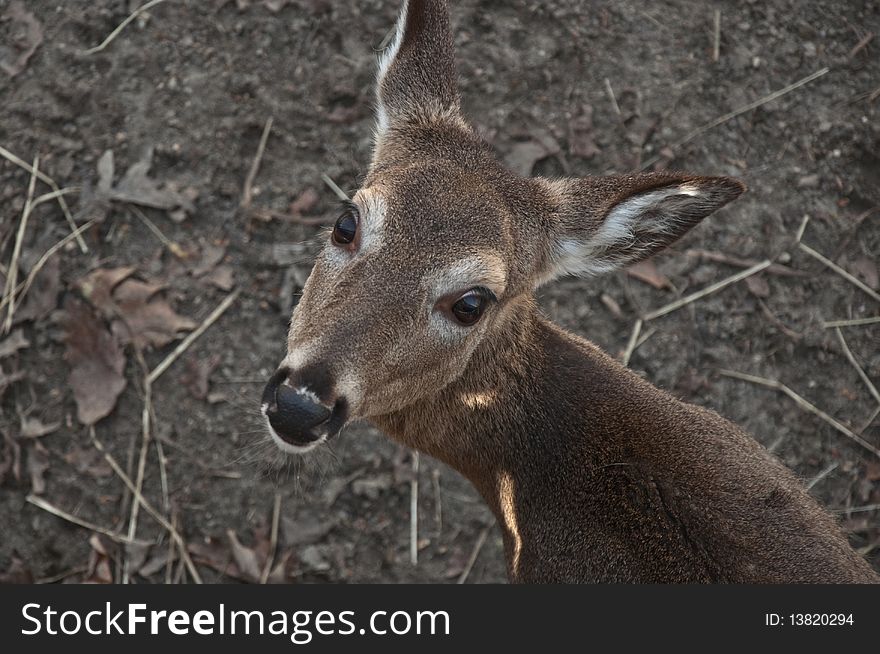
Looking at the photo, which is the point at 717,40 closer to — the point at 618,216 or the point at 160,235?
the point at 618,216

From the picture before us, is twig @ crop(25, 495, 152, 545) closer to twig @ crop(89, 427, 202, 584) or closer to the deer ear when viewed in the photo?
twig @ crop(89, 427, 202, 584)

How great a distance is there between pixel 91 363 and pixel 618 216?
12.7 feet

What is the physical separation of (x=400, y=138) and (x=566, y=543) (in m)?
2.29

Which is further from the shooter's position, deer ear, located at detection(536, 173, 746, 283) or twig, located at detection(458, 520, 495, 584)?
twig, located at detection(458, 520, 495, 584)

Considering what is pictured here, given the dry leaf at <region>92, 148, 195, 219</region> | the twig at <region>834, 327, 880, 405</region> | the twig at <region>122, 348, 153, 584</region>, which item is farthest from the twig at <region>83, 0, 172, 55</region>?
the twig at <region>834, 327, 880, 405</region>

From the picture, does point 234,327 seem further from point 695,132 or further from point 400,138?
point 695,132

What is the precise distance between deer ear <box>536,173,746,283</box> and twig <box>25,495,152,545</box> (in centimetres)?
350

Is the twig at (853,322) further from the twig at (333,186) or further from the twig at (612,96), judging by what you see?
the twig at (333,186)

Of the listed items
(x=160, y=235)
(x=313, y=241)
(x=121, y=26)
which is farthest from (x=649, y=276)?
(x=121, y=26)

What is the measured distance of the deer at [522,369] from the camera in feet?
13.5

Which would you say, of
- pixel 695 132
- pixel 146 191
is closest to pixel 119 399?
pixel 146 191

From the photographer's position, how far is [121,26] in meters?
6.84

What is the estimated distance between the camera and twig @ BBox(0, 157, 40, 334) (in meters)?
6.42

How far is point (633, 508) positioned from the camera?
4.59 m
